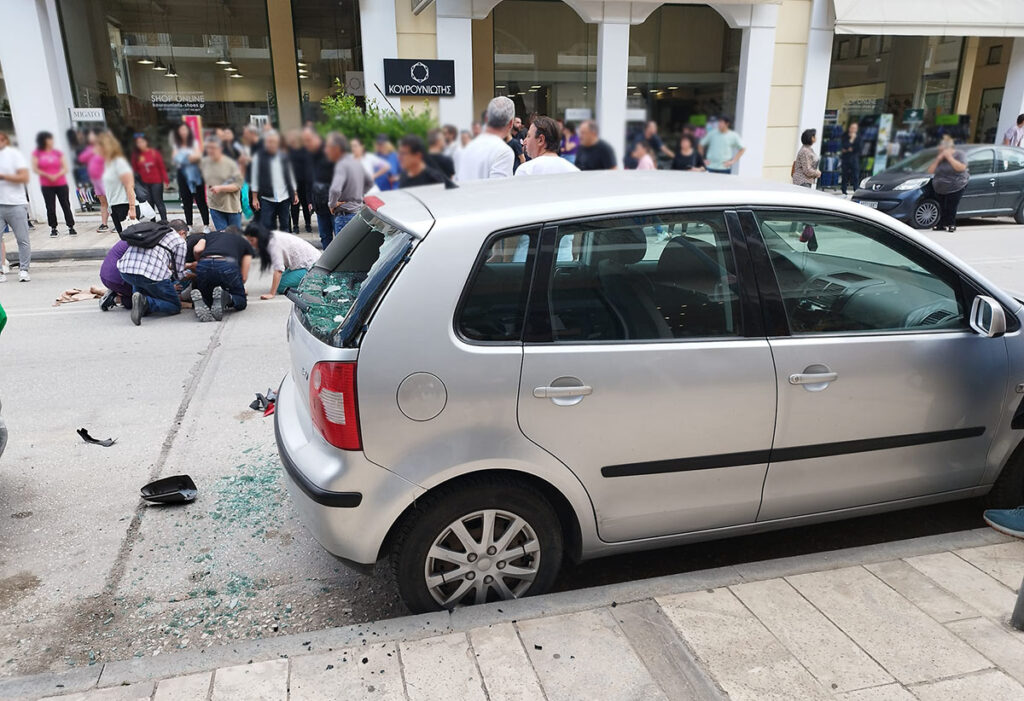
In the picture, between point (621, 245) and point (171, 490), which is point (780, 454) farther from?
point (171, 490)

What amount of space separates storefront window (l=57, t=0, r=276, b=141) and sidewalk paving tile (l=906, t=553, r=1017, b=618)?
2.86 meters

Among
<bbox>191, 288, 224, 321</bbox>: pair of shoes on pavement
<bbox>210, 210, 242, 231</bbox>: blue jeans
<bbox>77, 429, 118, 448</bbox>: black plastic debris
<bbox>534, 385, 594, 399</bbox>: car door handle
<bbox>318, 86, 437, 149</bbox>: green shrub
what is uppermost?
<bbox>318, 86, 437, 149</bbox>: green shrub

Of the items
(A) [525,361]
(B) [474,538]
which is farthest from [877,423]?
(B) [474,538]

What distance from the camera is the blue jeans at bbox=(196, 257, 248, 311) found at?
7.21 m

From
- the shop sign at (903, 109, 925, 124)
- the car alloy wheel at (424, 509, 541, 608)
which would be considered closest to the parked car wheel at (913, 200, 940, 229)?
the shop sign at (903, 109, 925, 124)

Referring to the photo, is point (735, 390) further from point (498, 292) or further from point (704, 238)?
point (498, 292)

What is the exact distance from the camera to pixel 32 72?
2.38 metres

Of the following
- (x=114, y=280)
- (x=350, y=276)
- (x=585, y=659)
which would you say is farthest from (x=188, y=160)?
(x=114, y=280)

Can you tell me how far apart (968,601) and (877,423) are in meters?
0.71

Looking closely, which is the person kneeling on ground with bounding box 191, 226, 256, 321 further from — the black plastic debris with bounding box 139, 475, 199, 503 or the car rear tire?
the car rear tire

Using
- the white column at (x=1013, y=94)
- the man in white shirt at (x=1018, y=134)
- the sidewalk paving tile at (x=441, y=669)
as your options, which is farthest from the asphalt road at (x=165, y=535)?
the white column at (x=1013, y=94)

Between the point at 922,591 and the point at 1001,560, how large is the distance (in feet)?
1.59

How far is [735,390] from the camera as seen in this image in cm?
275

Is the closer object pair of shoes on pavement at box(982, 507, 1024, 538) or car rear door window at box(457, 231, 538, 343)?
car rear door window at box(457, 231, 538, 343)
